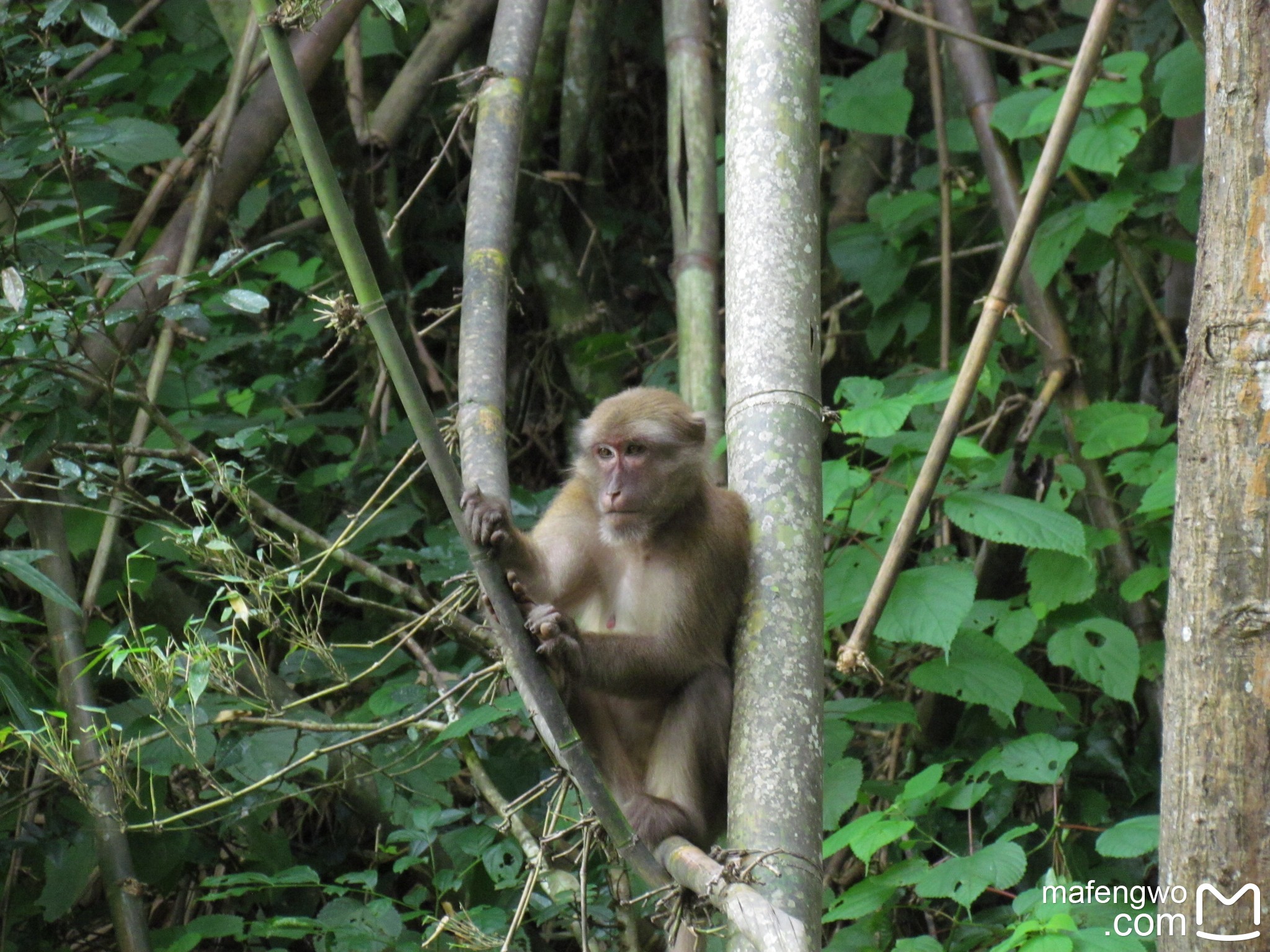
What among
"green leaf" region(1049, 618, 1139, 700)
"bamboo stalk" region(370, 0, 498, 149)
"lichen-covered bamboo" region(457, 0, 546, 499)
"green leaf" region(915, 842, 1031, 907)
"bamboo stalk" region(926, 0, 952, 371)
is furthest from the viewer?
"bamboo stalk" region(370, 0, 498, 149)

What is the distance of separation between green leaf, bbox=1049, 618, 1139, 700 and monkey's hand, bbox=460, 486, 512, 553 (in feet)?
7.97

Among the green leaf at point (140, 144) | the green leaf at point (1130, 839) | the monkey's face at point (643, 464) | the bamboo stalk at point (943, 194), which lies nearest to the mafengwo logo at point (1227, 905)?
the green leaf at point (1130, 839)

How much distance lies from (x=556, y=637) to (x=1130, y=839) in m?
1.78

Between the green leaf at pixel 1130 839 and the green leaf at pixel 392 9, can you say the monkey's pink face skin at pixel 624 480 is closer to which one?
the green leaf at pixel 1130 839

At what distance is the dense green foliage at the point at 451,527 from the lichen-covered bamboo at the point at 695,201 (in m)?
0.55

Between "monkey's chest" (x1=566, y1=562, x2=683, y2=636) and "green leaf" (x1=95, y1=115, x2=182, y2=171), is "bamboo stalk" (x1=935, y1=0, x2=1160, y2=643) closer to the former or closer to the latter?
"monkey's chest" (x1=566, y1=562, x2=683, y2=636)

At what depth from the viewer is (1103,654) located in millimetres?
4625

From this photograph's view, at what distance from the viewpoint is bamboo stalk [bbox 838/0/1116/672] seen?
347 cm

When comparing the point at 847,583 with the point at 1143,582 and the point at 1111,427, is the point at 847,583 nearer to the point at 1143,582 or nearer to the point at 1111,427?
the point at 1143,582

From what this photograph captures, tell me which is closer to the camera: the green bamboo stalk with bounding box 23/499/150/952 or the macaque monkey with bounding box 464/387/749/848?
the macaque monkey with bounding box 464/387/749/848

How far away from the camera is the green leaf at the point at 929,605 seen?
3924 mm

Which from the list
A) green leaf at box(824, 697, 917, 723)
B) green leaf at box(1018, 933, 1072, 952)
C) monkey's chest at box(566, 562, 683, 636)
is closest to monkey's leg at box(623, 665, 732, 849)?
monkey's chest at box(566, 562, 683, 636)

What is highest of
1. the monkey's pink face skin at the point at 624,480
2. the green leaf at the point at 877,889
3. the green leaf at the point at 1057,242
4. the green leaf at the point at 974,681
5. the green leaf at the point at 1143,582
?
the green leaf at the point at 1057,242

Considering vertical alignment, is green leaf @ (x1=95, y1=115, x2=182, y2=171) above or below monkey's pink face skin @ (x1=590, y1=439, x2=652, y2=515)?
above
